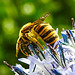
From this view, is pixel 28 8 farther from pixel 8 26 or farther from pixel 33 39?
pixel 33 39

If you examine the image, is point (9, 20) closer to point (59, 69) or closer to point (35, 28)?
point (35, 28)

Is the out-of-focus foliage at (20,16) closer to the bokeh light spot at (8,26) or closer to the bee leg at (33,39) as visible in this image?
the bokeh light spot at (8,26)

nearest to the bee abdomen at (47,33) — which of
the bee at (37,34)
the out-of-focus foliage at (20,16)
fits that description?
the bee at (37,34)

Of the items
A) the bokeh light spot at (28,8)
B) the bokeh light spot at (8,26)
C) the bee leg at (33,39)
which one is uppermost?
the bokeh light spot at (28,8)

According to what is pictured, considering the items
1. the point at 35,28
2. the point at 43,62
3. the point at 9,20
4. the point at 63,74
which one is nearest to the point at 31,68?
the point at 43,62

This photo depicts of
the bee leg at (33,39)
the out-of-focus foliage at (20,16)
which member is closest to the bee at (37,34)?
the bee leg at (33,39)

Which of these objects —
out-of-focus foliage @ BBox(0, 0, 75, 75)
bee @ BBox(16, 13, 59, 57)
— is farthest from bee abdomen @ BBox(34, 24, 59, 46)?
out-of-focus foliage @ BBox(0, 0, 75, 75)

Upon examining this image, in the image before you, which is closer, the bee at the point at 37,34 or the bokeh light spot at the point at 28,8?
the bee at the point at 37,34

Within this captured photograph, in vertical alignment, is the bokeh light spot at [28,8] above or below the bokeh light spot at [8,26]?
above
